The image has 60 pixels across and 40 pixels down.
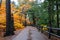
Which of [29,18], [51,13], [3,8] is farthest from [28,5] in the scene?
[51,13]

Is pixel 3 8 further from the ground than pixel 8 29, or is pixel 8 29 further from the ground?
pixel 3 8

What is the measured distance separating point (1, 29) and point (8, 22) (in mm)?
5743

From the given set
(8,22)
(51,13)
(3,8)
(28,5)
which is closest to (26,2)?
(28,5)

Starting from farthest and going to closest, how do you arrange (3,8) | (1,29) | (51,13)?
1. (3,8)
2. (1,29)
3. (51,13)

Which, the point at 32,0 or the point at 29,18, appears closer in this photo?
the point at 32,0

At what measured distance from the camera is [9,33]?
25938mm

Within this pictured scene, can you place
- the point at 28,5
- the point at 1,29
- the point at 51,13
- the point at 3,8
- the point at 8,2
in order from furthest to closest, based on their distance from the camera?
the point at 28,5 → the point at 3,8 → the point at 1,29 → the point at 8,2 → the point at 51,13

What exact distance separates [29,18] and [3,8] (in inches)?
2323

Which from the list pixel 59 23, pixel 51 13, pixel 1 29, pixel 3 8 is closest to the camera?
pixel 51 13

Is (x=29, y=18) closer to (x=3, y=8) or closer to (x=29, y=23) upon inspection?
(x=29, y=23)

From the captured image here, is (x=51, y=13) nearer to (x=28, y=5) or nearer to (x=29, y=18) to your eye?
(x=28, y=5)

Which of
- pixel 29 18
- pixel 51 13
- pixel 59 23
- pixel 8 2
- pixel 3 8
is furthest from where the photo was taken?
pixel 29 18

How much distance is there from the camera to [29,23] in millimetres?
98688

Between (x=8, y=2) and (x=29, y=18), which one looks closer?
(x=8, y=2)
